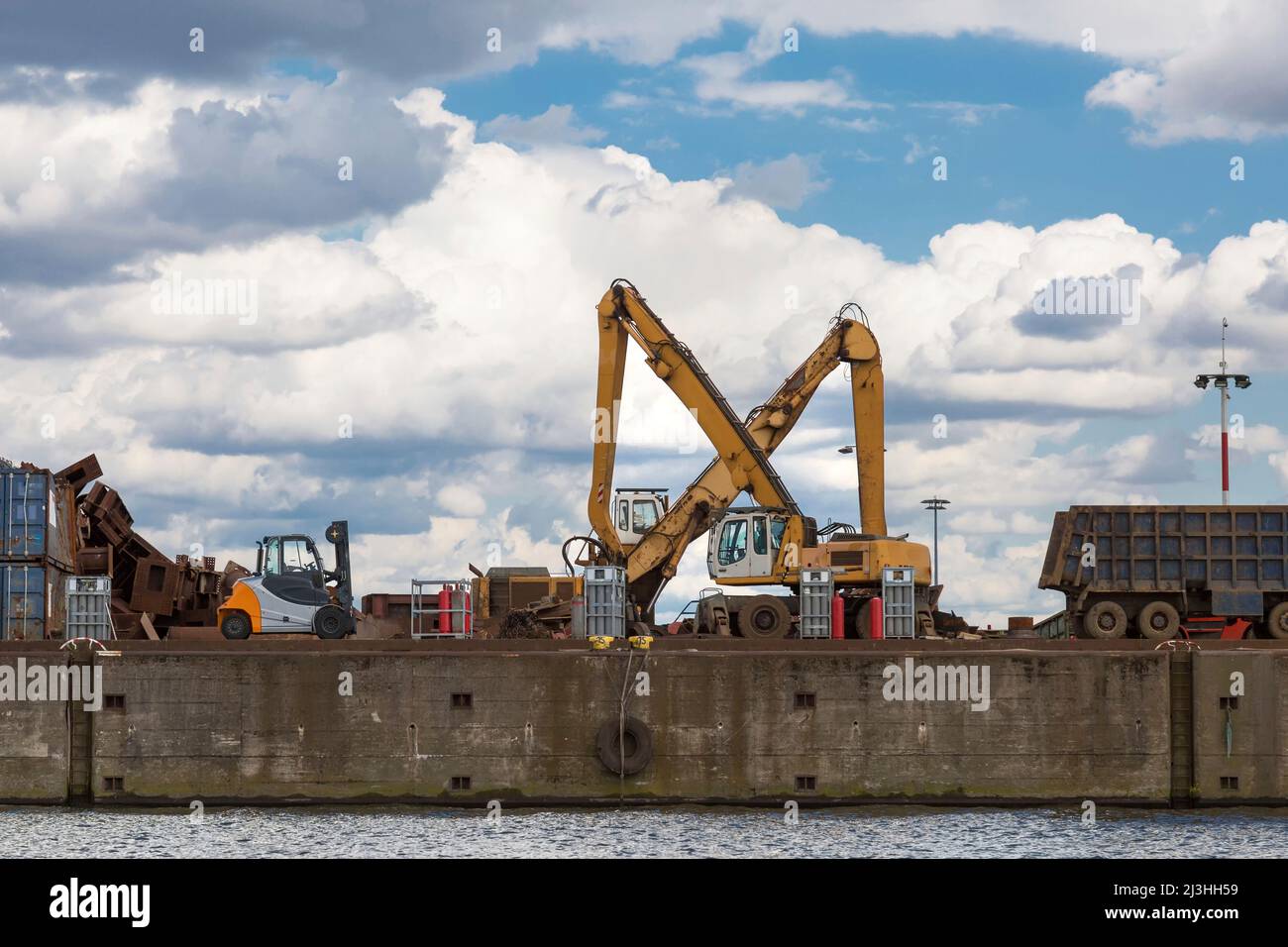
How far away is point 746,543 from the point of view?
40188 millimetres

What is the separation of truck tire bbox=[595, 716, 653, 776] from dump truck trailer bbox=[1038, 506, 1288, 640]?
11507 millimetres

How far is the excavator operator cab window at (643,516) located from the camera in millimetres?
47156

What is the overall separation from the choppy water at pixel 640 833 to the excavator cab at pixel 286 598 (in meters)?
5.86

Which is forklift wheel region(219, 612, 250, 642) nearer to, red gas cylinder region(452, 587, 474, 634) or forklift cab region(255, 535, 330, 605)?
forklift cab region(255, 535, 330, 605)

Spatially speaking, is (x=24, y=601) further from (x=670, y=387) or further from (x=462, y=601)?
(x=670, y=387)

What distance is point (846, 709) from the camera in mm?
33469

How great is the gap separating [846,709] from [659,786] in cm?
412

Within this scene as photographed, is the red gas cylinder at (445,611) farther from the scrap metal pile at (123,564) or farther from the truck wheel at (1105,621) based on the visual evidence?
the truck wheel at (1105,621)

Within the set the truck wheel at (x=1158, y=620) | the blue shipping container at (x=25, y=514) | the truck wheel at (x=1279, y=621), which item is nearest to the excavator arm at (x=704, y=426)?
the truck wheel at (x=1158, y=620)

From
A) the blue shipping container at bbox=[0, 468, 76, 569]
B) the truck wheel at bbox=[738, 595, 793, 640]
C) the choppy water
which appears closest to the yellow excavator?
the truck wheel at bbox=[738, 595, 793, 640]

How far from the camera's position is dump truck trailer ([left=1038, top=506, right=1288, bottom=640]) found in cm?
3834

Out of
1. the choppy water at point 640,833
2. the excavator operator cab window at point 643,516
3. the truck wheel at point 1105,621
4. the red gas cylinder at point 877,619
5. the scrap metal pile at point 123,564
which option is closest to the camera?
the choppy water at point 640,833

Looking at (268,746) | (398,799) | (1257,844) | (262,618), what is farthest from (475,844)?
(1257,844)
